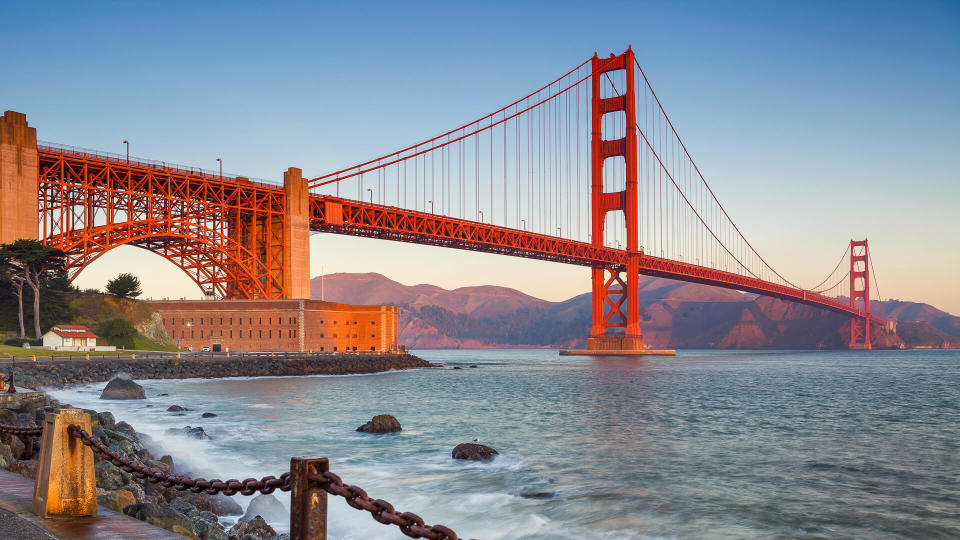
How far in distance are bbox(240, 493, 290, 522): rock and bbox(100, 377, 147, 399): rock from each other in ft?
70.9

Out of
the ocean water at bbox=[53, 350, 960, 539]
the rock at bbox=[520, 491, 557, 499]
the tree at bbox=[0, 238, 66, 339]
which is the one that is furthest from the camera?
the tree at bbox=[0, 238, 66, 339]

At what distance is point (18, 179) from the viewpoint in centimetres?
5478

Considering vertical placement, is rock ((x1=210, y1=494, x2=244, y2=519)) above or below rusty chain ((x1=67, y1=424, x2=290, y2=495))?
below

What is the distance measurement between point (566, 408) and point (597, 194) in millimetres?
69466

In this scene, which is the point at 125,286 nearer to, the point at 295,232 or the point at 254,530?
the point at 295,232

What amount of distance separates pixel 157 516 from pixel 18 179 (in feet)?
184

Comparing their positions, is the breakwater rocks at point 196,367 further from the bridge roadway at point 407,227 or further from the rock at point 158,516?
the rock at point 158,516

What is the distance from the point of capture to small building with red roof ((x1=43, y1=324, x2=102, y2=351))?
171ft

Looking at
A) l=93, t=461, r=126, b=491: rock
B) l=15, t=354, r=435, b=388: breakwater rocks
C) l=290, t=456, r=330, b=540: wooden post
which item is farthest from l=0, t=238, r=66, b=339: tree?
l=290, t=456, r=330, b=540: wooden post

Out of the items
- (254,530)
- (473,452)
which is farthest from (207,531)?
(473,452)

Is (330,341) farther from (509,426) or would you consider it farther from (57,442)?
(57,442)

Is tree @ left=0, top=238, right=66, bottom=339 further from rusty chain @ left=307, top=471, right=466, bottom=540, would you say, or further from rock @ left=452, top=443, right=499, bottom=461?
rusty chain @ left=307, top=471, right=466, bottom=540

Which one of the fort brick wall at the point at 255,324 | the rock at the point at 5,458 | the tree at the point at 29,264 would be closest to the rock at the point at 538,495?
the rock at the point at 5,458

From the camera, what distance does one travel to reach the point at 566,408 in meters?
31.5
